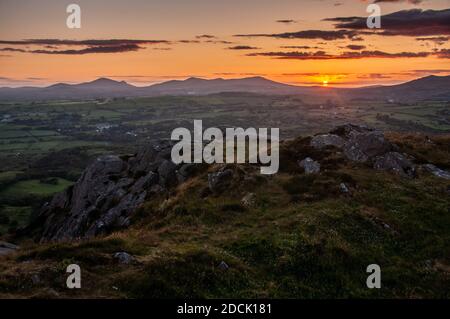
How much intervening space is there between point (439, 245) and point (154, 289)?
18.5 m

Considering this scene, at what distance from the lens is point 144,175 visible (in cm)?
4766

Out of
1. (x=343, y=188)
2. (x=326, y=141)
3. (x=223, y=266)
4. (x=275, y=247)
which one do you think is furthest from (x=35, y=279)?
(x=326, y=141)

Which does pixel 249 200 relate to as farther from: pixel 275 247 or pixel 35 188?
pixel 35 188

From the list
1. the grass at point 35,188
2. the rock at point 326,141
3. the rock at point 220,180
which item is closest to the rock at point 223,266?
the rock at point 220,180

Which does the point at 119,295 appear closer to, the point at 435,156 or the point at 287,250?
the point at 287,250

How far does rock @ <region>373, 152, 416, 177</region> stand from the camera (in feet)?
132

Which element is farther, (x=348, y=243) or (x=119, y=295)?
(x=348, y=243)

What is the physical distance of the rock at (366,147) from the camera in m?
43.0

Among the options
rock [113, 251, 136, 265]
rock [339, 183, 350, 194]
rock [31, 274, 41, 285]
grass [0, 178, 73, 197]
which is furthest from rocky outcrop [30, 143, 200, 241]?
grass [0, 178, 73, 197]

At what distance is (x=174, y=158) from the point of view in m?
48.8

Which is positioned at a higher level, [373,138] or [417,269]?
[373,138]

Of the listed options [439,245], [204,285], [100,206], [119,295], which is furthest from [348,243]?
[100,206]

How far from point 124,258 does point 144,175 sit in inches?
1005
